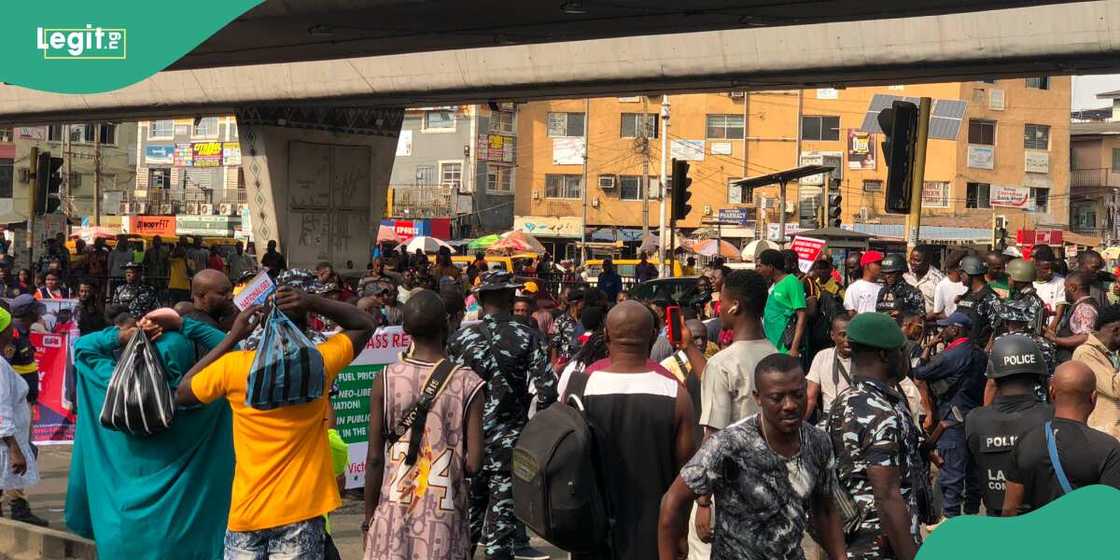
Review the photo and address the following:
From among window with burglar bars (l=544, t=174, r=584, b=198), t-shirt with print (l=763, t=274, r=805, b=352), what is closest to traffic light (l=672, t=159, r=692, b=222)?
t-shirt with print (l=763, t=274, r=805, b=352)

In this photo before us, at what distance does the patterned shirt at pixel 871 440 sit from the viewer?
5.72 metres

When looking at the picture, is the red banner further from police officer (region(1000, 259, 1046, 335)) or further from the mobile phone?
police officer (region(1000, 259, 1046, 335))

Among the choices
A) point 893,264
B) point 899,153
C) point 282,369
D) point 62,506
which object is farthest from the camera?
point 899,153

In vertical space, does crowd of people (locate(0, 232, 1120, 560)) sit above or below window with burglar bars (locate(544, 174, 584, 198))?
below

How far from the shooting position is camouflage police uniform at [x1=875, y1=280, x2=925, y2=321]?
42.7ft

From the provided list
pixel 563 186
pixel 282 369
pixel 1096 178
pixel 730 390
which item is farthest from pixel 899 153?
pixel 1096 178

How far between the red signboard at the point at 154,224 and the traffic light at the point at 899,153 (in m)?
60.4

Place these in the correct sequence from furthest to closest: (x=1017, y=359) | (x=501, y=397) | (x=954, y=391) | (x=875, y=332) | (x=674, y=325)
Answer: (x=954, y=391) < (x=501, y=397) < (x=674, y=325) < (x=1017, y=359) < (x=875, y=332)

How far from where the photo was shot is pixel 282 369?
242 inches

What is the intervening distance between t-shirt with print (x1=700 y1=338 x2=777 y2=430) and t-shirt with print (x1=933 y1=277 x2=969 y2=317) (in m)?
8.45

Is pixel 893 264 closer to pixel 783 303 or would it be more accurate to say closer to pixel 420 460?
pixel 783 303

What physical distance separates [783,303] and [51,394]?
640cm

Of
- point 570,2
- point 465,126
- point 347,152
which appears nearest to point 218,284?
point 570,2

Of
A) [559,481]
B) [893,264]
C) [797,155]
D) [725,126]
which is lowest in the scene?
[559,481]
